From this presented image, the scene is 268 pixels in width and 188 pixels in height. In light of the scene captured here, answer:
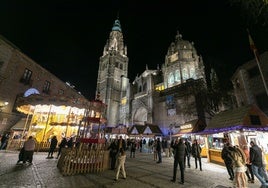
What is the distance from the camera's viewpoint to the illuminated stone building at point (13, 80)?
697 inches

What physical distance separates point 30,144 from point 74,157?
12.8 feet

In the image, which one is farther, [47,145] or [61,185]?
[47,145]

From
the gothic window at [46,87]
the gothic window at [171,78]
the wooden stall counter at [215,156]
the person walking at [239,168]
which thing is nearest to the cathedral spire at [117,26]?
the gothic window at [171,78]

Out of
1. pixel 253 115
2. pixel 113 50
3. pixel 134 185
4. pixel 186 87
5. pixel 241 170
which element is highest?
pixel 113 50

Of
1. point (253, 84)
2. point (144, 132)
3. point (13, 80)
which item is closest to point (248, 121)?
point (253, 84)

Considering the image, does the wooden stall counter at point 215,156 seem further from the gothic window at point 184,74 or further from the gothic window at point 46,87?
the gothic window at point 184,74

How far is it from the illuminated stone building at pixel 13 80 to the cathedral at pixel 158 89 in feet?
71.8

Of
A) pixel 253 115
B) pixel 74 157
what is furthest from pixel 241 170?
pixel 74 157

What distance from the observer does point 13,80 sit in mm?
19062

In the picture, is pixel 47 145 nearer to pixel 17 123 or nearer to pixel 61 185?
pixel 17 123

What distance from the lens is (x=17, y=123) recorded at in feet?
63.6

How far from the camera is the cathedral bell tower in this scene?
168 feet

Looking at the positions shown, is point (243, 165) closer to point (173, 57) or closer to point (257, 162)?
point (257, 162)

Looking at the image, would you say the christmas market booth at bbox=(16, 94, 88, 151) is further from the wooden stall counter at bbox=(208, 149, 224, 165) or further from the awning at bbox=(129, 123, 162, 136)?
the awning at bbox=(129, 123, 162, 136)
